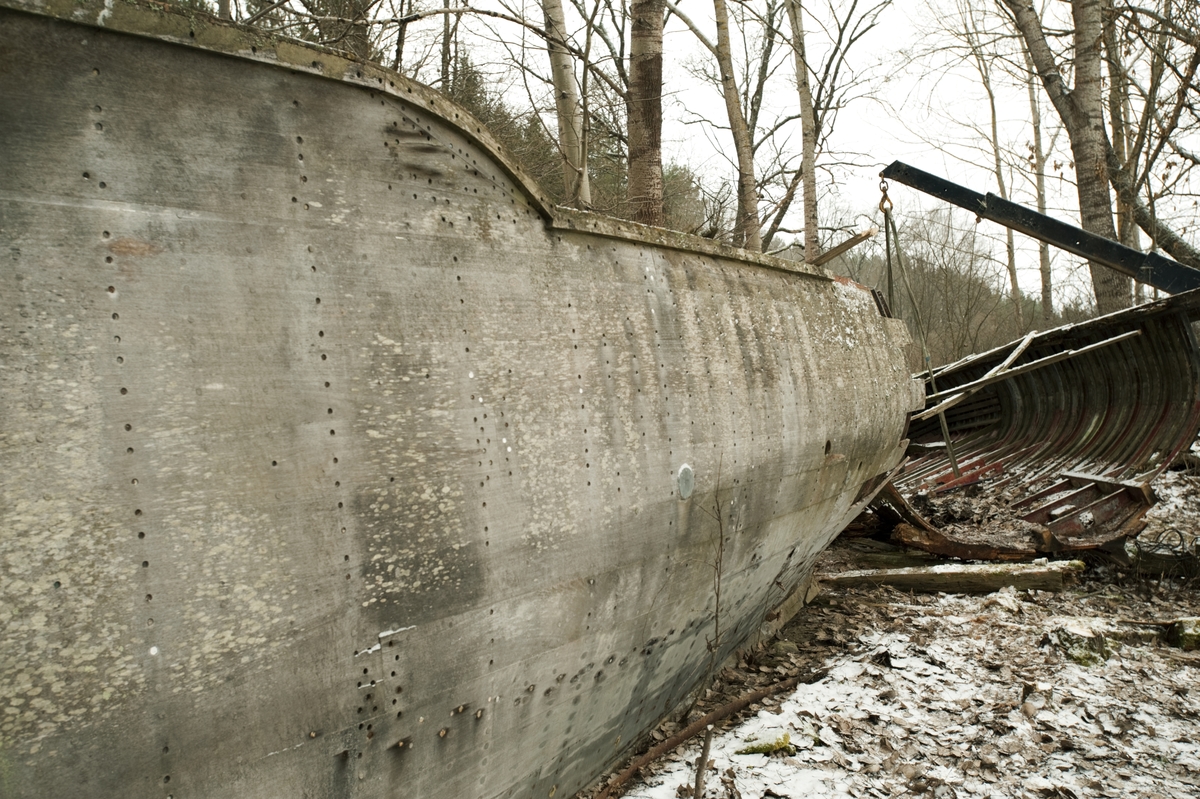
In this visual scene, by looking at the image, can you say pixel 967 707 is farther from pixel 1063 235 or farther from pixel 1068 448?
pixel 1068 448

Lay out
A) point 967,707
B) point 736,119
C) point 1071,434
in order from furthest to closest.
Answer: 1. point 736,119
2. point 1071,434
3. point 967,707

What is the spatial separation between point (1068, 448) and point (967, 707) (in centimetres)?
514

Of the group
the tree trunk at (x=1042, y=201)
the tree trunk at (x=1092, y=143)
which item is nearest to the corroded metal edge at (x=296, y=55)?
the tree trunk at (x=1092, y=143)

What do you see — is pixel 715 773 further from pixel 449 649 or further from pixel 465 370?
pixel 465 370

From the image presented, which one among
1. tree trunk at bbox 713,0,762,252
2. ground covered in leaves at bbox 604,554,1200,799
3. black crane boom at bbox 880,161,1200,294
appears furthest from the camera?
tree trunk at bbox 713,0,762,252

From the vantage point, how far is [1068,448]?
7977mm

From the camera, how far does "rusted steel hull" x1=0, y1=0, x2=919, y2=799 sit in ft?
6.16

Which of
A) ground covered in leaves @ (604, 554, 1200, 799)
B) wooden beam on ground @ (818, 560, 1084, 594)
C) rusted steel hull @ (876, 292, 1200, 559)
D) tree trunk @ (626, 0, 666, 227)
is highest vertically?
tree trunk @ (626, 0, 666, 227)

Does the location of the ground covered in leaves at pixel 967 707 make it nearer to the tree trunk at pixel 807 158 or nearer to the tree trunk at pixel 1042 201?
the tree trunk at pixel 807 158

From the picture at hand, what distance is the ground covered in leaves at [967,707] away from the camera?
3.46m

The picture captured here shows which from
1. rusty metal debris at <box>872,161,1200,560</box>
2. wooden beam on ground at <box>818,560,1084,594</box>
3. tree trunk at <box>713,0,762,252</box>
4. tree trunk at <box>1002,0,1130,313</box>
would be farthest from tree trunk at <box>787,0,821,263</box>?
wooden beam on ground at <box>818,560,1084,594</box>

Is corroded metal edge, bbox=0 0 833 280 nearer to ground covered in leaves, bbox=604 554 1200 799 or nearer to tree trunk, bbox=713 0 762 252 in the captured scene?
ground covered in leaves, bbox=604 554 1200 799

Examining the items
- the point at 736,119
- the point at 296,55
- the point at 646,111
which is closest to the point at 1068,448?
the point at 646,111

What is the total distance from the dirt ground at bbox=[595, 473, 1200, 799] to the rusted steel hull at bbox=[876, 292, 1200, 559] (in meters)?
0.66
